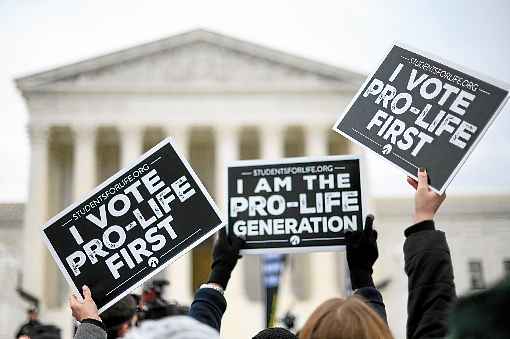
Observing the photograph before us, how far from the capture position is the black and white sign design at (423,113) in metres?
4.69

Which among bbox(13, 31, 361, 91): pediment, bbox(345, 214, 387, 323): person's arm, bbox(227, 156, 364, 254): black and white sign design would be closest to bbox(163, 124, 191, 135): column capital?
bbox(13, 31, 361, 91): pediment

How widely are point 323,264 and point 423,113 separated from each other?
125 feet

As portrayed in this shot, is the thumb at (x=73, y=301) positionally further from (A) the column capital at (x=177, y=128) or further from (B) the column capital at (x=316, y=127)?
(B) the column capital at (x=316, y=127)

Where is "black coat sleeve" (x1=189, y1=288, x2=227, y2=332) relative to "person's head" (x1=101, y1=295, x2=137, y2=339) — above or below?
above

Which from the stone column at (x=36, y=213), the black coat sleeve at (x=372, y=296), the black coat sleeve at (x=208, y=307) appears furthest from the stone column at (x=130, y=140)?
the black coat sleeve at (x=372, y=296)

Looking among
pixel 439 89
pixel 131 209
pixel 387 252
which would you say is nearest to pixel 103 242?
pixel 131 209

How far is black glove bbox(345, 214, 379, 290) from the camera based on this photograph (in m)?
4.08

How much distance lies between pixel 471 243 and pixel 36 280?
2789 centimetres

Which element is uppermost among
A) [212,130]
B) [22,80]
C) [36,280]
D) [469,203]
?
[22,80]

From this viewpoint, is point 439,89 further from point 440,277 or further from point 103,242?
point 103,242

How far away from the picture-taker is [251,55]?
44.6 meters

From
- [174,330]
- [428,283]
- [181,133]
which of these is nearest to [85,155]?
[181,133]

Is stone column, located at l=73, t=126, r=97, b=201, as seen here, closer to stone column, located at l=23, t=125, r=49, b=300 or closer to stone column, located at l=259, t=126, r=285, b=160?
stone column, located at l=23, t=125, r=49, b=300

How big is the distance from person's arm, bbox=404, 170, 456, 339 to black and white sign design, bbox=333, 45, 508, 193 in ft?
3.94
